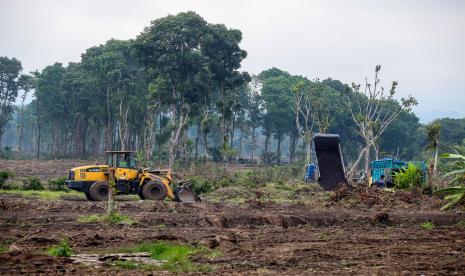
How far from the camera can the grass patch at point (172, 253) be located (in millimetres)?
11703

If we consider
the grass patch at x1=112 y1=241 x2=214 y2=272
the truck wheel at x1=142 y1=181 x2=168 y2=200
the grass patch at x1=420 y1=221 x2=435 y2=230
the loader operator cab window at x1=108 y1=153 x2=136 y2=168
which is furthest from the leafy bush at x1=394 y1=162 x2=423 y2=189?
the grass patch at x1=112 y1=241 x2=214 y2=272

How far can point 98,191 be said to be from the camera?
25.6 metres

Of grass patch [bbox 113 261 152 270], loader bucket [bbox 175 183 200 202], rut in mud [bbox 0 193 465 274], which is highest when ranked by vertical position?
loader bucket [bbox 175 183 200 202]

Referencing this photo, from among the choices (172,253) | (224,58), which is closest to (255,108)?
(224,58)

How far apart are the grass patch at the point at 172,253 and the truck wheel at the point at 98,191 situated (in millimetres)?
11924

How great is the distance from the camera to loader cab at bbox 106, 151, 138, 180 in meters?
26.0

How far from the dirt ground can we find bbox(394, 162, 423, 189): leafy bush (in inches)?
117

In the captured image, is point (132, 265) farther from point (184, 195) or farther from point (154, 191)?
point (184, 195)

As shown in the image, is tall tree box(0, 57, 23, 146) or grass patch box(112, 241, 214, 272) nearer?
grass patch box(112, 241, 214, 272)

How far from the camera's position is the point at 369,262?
11.7m

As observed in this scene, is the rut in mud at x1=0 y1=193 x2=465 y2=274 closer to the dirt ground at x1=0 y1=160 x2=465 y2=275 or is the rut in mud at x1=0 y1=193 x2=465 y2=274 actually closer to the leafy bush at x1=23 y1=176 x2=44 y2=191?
the dirt ground at x1=0 y1=160 x2=465 y2=275

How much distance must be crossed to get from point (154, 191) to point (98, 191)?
232cm

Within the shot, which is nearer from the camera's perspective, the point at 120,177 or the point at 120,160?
the point at 120,177

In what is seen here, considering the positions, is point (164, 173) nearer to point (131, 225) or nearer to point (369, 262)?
point (131, 225)
